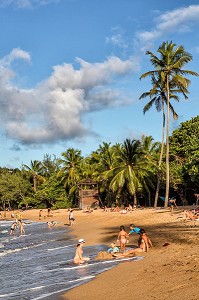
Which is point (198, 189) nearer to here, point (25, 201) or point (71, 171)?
point (71, 171)

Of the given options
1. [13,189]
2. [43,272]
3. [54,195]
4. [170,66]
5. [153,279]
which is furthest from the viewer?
[13,189]

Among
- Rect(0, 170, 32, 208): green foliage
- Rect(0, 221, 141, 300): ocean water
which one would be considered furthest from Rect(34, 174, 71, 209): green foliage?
Rect(0, 221, 141, 300): ocean water

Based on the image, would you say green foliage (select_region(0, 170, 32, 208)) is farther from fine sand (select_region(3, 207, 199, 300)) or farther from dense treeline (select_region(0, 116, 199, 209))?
fine sand (select_region(3, 207, 199, 300))

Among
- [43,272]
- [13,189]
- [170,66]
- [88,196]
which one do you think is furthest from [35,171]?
[43,272]

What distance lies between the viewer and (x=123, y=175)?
112 feet

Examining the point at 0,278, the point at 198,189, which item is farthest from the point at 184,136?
the point at 0,278

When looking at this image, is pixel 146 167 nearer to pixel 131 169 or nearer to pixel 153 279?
pixel 131 169

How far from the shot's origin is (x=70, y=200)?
51.6 metres

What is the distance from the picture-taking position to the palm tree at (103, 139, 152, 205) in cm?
3419

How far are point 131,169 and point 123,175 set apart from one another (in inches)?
47.2

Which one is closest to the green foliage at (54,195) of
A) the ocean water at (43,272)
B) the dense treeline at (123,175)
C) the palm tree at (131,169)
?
the dense treeline at (123,175)

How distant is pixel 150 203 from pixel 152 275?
3163 centimetres

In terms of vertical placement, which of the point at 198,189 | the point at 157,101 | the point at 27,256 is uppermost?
the point at 157,101

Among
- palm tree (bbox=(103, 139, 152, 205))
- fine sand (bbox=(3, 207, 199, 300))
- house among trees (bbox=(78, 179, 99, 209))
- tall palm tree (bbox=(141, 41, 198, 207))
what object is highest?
tall palm tree (bbox=(141, 41, 198, 207))
